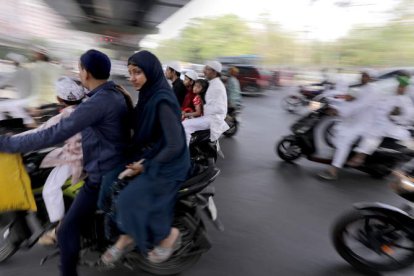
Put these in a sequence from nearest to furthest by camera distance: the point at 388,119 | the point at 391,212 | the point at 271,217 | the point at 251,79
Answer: the point at 391,212 → the point at 271,217 → the point at 388,119 → the point at 251,79

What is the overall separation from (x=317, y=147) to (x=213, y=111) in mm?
1698

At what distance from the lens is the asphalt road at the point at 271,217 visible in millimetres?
2611

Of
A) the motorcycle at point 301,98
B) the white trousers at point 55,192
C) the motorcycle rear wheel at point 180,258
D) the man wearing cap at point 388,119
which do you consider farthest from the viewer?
the motorcycle at point 301,98

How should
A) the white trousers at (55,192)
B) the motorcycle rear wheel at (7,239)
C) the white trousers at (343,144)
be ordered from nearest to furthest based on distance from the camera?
the white trousers at (55,192) < the motorcycle rear wheel at (7,239) < the white trousers at (343,144)

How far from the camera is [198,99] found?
511cm

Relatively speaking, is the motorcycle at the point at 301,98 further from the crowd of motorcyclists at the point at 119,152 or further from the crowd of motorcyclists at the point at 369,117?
the crowd of motorcyclists at the point at 119,152

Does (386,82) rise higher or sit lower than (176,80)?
higher

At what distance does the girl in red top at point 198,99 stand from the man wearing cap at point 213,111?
162 mm

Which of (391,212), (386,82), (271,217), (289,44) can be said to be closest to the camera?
(391,212)

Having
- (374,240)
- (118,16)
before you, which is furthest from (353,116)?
(118,16)

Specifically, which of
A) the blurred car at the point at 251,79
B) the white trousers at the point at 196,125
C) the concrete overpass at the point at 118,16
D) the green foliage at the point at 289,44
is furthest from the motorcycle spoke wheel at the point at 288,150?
the green foliage at the point at 289,44

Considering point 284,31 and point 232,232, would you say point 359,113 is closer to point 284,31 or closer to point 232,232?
point 232,232

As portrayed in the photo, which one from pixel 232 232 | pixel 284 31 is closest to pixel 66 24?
pixel 232 232

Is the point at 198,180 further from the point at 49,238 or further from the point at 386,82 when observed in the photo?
the point at 386,82
